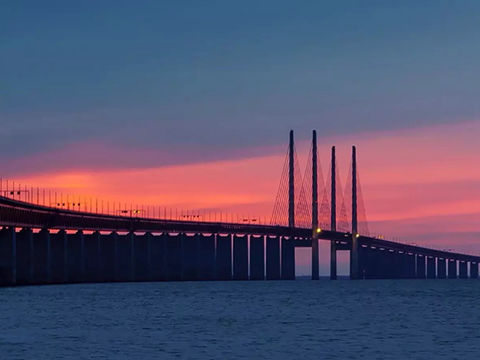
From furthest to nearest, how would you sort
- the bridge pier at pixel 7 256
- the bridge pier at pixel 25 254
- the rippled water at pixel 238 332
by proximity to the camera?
the bridge pier at pixel 25 254, the bridge pier at pixel 7 256, the rippled water at pixel 238 332

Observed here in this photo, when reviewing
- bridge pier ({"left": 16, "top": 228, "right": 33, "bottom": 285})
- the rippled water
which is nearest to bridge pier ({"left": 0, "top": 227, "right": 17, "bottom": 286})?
bridge pier ({"left": 16, "top": 228, "right": 33, "bottom": 285})

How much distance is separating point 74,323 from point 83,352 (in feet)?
82.9

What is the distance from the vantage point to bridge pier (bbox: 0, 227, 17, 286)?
18181cm

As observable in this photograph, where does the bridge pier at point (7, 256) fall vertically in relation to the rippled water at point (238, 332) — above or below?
above

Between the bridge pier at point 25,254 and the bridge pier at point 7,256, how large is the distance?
23.2 feet

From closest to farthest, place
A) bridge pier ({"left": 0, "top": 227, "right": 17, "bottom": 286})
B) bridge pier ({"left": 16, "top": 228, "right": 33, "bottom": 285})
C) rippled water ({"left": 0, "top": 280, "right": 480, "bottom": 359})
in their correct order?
rippled water ({"left": 0, "top": 280, "right": 480, "bottom": 359})
bridge pier ({"left": 0, "top": 227, "right": 17, "bottom": 286})
bridge pier ({"left": 16, "top": 228, "right": 33, "bottom": 285})

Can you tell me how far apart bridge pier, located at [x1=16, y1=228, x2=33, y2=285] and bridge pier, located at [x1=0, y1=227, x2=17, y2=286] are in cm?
708

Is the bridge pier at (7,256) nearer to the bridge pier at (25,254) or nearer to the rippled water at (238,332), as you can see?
the bridge pier at (25,254)

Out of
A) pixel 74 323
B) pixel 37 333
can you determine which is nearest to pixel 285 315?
pixel 74 323

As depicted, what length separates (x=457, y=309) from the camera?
115 metres

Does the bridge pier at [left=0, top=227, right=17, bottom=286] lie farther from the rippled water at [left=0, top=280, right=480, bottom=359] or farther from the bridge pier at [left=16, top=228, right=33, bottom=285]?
the rippled water at [left=0, top=280, right=480, bottom=359]

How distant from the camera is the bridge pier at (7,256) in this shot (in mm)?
181812

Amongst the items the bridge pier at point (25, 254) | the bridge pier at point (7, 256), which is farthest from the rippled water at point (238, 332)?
the bridge pier at point (25, 254)

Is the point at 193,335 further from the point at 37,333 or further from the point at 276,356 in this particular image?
the point at 276,356
